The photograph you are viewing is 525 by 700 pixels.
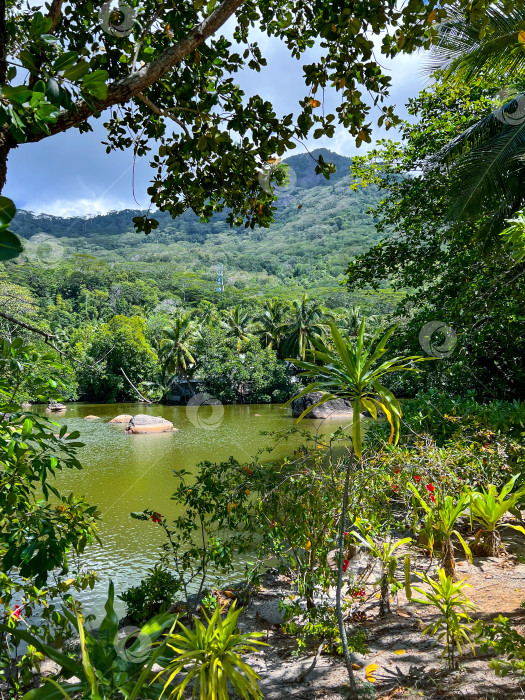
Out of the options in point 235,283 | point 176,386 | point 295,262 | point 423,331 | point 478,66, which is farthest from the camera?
point 295,262

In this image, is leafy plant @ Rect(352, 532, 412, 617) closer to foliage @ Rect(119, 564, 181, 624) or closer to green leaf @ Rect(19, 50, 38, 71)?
foliage @ Rect(119, 564, 181, 624)

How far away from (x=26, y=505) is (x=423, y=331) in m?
5.65

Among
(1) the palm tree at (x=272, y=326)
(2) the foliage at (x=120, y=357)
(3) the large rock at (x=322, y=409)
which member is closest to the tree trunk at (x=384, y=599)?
(3) the large rock at (x=322, y=409)

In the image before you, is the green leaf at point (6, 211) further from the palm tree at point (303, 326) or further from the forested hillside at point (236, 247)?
the forested hillside at point (236, 247)

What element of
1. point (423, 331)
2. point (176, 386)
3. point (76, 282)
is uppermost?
point (76, 282)

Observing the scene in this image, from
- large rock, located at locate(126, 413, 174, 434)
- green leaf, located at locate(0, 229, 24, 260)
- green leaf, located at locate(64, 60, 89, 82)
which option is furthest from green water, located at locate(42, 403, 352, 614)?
green leaf, located at locate(0, 229, 24, 260)

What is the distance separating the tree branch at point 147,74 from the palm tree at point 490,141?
16.5 feet

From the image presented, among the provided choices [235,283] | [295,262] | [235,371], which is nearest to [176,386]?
[235,371]

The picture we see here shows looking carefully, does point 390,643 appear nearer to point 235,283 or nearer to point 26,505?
point 26,505

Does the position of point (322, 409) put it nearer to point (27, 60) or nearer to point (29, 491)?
point (29, 491)

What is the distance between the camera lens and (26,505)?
224 centimetres

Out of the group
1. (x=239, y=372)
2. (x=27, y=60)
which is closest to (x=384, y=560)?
(x=27, y=60)

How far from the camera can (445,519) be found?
3.30m

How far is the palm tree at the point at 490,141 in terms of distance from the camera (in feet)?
19.4
